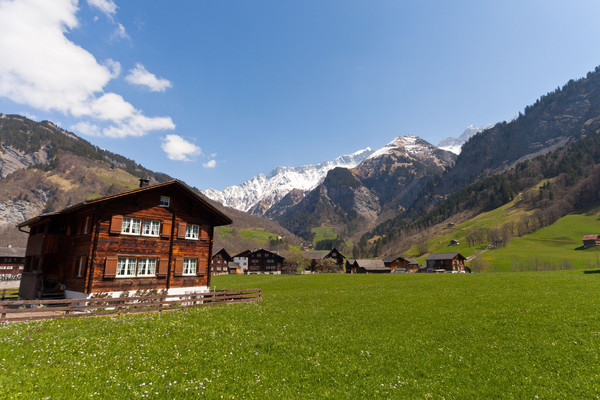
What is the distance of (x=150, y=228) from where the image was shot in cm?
3291

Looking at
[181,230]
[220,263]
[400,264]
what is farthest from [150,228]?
[400,264]

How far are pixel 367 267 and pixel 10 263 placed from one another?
12054 cm

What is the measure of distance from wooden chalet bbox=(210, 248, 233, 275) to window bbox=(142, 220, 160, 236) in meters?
95.7

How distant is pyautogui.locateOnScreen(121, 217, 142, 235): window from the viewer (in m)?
31.3

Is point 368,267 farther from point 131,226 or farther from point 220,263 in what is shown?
point 131,226

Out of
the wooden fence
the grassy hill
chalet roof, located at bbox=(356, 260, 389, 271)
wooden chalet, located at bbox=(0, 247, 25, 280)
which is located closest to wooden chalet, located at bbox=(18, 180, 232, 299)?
the wooden fence

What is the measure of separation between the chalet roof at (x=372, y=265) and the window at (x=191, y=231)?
10851cm

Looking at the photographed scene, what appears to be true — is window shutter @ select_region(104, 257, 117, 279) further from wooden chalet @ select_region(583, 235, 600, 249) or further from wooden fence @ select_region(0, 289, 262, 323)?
wooden chalet @ select_region(583, 235, 600, 249)

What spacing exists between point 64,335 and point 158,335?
4.85 metres

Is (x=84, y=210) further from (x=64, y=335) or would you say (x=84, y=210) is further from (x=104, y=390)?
(x=104, y=390)

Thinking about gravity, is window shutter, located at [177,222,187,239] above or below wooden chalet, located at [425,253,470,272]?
above

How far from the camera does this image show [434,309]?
2389 cm

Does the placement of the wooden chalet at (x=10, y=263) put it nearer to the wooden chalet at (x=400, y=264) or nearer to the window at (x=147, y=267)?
the window at (x=147, y=267)

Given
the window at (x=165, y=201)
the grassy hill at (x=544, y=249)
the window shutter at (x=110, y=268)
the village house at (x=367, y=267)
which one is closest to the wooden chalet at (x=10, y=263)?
the window shutter at (x=110, y=268)
